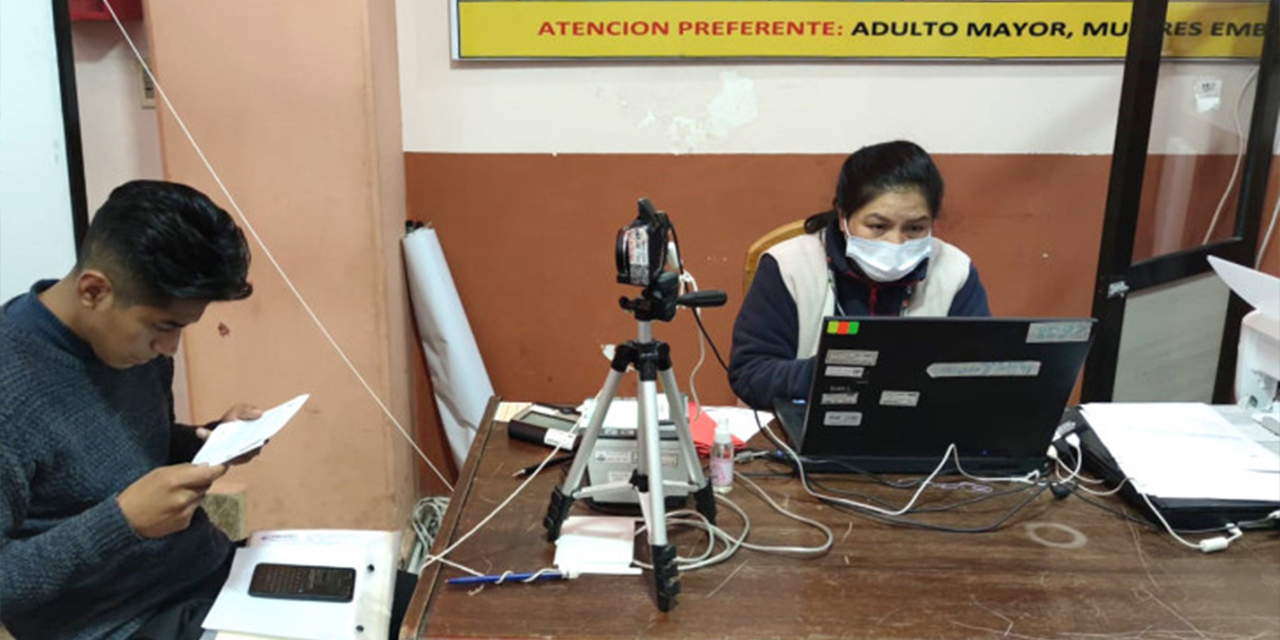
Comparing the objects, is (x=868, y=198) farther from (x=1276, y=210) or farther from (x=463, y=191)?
(x=1276, y=210)

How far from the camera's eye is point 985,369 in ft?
4.64

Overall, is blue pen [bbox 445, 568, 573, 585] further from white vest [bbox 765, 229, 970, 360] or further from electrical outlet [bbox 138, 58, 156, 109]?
electrical outlet [bbox 138, 58, 156, 109]

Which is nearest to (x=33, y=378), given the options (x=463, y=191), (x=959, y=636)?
(x=959, y=636)

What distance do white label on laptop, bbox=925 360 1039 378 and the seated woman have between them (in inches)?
17.0

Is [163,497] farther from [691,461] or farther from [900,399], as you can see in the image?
[900,399]

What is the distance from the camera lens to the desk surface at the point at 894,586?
116 centimetres

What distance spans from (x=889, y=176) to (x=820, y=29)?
0.82 metres

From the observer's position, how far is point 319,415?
2570mm

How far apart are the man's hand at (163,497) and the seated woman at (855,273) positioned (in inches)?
40.4

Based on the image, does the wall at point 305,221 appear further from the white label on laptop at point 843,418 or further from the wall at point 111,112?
the white label on laptop at point 843,418

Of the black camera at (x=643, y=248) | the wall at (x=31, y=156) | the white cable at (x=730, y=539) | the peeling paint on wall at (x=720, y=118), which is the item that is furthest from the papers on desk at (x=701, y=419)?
the wall at (x=31, y=156)

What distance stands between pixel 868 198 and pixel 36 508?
4.86ft

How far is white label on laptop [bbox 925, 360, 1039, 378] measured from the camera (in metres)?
1.41

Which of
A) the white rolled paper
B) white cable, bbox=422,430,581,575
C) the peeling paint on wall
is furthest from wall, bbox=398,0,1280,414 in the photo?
white cable, bbox=422,430,581,575
